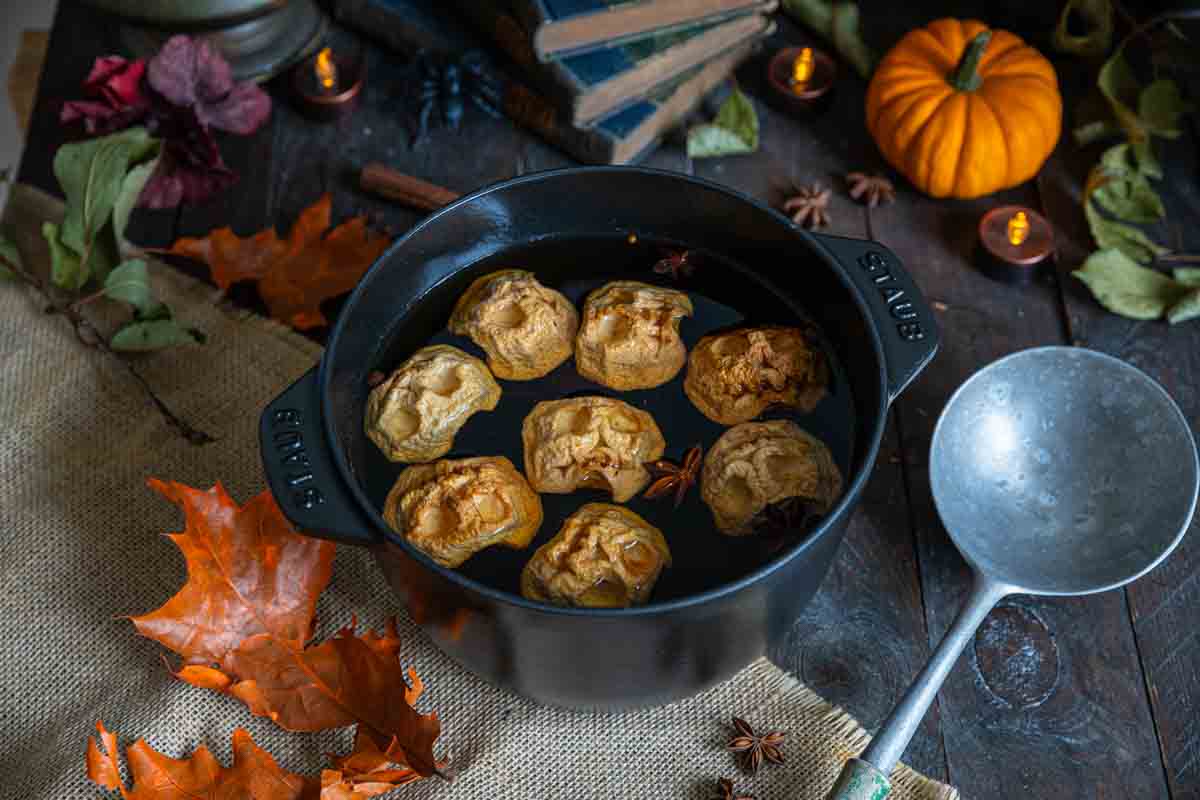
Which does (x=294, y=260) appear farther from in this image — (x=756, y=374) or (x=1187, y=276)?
(x=1187, y=276)

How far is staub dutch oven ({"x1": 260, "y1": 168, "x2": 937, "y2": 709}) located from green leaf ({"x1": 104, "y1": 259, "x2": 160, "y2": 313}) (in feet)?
1.44

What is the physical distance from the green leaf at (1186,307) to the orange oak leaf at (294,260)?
3.54 feet

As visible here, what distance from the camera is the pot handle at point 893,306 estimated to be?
44.9 inches

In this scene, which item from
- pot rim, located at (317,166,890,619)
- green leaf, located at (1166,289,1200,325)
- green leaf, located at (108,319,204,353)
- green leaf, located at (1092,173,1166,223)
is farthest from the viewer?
green leaf, located at (1092,173,1166,223)

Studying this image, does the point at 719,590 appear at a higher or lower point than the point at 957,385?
higher

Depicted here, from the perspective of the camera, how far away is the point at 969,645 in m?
1.43

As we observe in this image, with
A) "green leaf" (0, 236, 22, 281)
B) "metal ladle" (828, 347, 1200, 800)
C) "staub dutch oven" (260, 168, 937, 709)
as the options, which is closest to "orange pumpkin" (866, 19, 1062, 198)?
"metal ladle" (828, 347, 1200, 800)

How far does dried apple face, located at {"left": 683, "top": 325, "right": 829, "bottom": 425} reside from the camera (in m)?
1.25

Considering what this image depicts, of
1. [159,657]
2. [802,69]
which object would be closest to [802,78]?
[802,69]

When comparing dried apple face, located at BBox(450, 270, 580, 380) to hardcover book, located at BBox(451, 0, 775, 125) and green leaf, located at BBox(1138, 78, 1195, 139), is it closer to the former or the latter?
hardcover book, located at BBox(451, 0, 775, 125)

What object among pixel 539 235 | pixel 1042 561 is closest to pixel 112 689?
pixel 539 235

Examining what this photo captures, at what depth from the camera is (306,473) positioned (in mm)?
1066

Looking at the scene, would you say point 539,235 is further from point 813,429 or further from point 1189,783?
point 1189,783

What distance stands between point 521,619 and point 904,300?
0.48m
